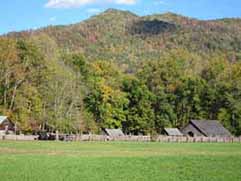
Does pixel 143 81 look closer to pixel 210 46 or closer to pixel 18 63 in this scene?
pixel 18 63

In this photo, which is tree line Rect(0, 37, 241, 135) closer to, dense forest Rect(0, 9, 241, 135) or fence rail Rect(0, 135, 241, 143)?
dense forest Rect(0, 9, 241, 135)

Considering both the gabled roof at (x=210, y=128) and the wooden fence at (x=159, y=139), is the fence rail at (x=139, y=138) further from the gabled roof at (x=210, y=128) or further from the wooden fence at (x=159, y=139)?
the gabled roof at (x=210, y=128)

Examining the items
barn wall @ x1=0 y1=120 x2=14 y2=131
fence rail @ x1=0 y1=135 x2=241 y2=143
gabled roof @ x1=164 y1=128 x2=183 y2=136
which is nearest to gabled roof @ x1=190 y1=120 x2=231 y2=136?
gabled roof @ x1=164 y1=128 x2=183 y2=136

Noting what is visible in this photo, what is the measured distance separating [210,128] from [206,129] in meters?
0.82

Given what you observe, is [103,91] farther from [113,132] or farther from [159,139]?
[159,139]

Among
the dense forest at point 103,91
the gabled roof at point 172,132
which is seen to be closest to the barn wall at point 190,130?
the gabled roof at point 172,132

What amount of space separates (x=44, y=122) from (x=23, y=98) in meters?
5.41

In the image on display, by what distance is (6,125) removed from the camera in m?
84.4

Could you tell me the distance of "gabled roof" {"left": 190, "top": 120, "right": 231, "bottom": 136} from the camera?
99625 mm

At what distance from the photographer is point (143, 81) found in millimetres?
104062

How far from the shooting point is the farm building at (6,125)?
3267 inches

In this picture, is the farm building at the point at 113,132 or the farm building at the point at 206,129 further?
the farm building at the point at 206,129

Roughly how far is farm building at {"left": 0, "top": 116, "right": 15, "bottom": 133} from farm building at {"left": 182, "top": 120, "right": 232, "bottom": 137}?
33.2 meters

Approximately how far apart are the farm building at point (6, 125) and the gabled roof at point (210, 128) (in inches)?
1331
